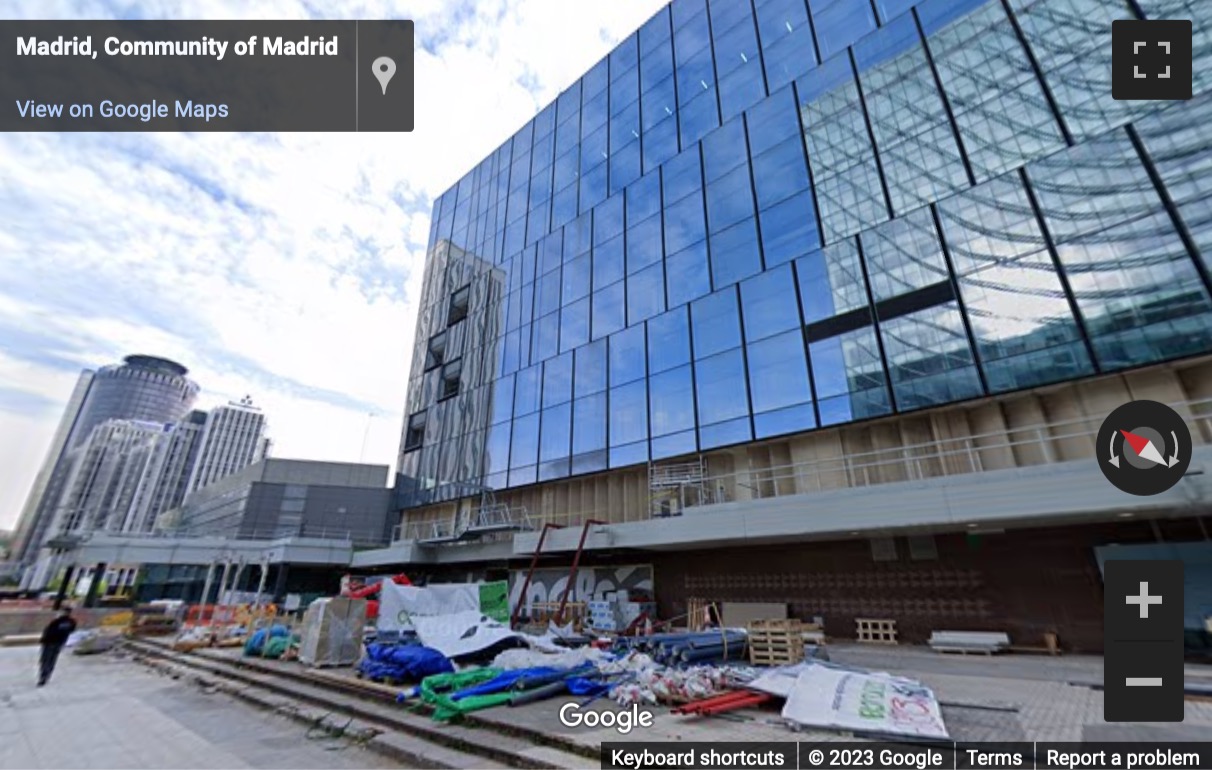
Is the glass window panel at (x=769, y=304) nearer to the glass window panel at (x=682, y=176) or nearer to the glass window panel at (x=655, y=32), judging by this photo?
the glass window panel at (x=682, y=176)

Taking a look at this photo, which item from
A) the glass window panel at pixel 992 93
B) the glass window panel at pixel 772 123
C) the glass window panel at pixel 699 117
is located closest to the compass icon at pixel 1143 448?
the glass window panel at pixel 992 93

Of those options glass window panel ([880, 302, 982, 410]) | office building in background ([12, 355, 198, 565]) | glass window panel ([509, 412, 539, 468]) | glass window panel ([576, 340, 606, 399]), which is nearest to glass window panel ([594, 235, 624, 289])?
glass window panel ([576, 340, 606, 399])

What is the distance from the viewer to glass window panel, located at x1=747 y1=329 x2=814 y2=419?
17.6 metres

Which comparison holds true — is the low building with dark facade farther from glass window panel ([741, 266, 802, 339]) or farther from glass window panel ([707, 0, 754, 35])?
glass window panel ([707, 0, 754, 35])

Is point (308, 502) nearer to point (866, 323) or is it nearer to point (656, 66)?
point (656, 66)

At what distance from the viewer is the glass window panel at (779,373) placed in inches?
695

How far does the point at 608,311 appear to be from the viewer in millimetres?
26344

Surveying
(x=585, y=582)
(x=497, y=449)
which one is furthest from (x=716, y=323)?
(x=497, y=449)

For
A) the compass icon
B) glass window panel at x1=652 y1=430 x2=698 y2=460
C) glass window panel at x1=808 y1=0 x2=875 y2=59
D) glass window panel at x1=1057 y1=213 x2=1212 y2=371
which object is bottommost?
the compass icon

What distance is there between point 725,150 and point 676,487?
51.0 ft

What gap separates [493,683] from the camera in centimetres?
865

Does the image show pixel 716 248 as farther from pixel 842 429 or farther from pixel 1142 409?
pixel 1142 409

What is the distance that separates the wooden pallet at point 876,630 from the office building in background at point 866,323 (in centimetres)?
35
